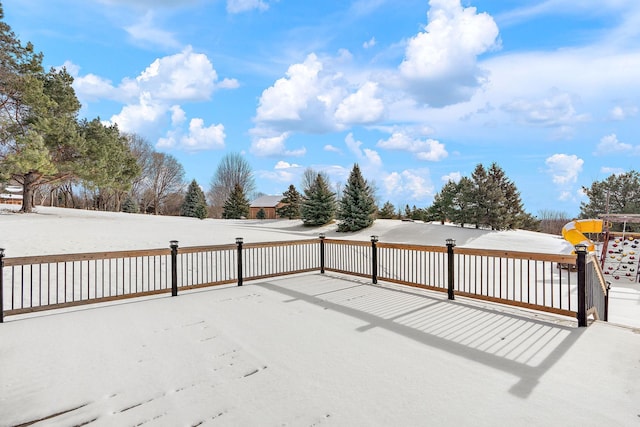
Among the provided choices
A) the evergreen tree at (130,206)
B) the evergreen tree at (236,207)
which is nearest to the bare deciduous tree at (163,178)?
the evergreen tree at (130,206)

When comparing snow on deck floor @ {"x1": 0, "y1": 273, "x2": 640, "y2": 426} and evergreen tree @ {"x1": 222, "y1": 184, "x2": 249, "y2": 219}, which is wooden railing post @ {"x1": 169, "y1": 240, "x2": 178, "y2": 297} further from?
evergreen tree @ {"x1": 222, "y1": 184, "x2": 249, "y2": 219}

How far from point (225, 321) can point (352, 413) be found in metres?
2.37

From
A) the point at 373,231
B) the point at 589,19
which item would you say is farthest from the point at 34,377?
the point at 373,231

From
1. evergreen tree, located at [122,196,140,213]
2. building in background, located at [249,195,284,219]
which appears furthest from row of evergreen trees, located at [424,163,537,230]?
evergreen tree, located at [122,196,140,213]

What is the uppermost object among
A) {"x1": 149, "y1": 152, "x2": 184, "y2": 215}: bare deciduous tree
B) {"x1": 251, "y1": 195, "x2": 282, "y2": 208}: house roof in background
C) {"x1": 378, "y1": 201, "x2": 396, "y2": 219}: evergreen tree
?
{"x1": 149, "y1": 152, "x2": 184, "y2": 215}: bare deciduous tree

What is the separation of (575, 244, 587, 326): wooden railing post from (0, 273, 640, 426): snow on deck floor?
136 millimetres

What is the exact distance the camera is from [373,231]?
17.3 meters

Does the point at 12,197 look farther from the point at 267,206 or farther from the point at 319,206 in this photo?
the point at 319,206

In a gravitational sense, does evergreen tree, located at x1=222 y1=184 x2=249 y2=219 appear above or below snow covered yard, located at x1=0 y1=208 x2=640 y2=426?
above

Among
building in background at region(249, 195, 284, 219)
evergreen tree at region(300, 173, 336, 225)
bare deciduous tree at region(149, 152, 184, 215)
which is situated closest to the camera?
evergreen tree at region(300, 173, 336, 225)

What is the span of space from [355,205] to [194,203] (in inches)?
785

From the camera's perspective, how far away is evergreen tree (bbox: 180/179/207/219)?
31.3 meters

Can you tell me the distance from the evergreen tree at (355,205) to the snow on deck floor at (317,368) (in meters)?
13.1

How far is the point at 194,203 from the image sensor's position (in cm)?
3189
